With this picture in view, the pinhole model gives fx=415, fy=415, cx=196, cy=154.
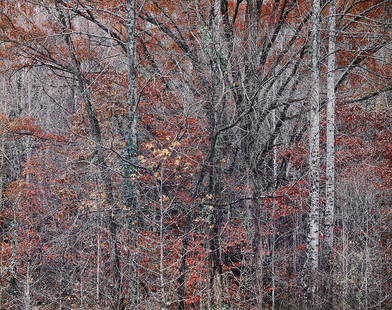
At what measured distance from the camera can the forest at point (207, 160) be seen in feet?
25.6

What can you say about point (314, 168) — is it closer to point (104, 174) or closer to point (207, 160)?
point (207, 160)

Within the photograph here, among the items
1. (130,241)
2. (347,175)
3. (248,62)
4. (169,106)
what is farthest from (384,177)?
(130,241)

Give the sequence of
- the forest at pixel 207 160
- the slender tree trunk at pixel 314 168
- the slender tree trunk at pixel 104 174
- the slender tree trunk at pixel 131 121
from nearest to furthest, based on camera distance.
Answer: the slender tree trunk at pixel 104 174 < the forest at pixel 207 160 < the slender tree trunk at pixel 131 121 < the slender tree trunk at pixel 314 168

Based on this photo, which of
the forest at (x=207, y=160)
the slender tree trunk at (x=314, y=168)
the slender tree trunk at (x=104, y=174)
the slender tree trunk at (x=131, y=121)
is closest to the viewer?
the slender tree trunk at (x=104, y=174)

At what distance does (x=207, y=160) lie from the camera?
808 centimetres

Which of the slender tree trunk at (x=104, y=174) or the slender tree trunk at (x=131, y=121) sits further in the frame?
the slender tree trunk at (x=131, y=121)

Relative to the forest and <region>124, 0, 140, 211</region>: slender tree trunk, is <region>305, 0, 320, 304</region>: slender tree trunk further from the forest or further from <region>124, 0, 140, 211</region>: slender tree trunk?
<region>124, 0, 140, 211</region>: slender tree trunk

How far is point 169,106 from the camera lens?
11922 millimetres

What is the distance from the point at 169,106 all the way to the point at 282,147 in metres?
4.31

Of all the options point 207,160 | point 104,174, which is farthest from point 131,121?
point 104,174

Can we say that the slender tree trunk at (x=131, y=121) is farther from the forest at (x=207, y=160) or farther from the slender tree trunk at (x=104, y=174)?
the slender tree trunk at (x=104, y=174)

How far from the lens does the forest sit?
7.80 metres

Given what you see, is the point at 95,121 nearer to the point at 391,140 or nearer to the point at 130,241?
the point at 130,241

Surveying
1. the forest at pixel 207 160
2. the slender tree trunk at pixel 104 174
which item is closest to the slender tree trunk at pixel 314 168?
the forest at pixel 207 160
